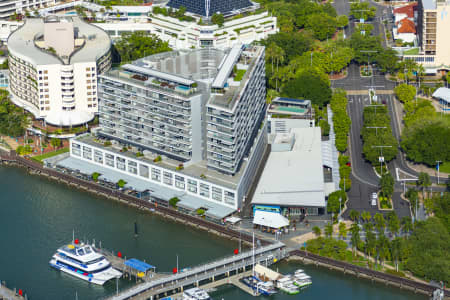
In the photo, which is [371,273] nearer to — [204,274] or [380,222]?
[380,222]

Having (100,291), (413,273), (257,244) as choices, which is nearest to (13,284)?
(100,291)

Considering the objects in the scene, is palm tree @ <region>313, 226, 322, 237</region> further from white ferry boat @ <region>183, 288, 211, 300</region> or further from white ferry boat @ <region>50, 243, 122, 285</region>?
white ferry boat @ <region>50, 243, 122, 285</region>

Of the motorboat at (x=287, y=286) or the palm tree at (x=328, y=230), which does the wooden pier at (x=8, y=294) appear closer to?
the motorboat at (x=287, y=286)

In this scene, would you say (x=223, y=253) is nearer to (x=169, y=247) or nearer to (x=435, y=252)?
(x=169, y=247)

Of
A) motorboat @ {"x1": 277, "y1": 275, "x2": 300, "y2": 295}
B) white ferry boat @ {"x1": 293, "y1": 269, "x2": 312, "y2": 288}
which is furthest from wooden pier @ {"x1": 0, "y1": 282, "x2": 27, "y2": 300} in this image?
white ferry boat @ {"x1": 293, "y1": 269, "x2": 312, "y2": 288}

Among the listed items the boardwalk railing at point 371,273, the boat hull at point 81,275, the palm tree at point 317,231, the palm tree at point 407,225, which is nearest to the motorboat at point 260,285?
the boardwalk railing at point 371,273

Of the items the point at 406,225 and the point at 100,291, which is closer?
the point at 100,291
